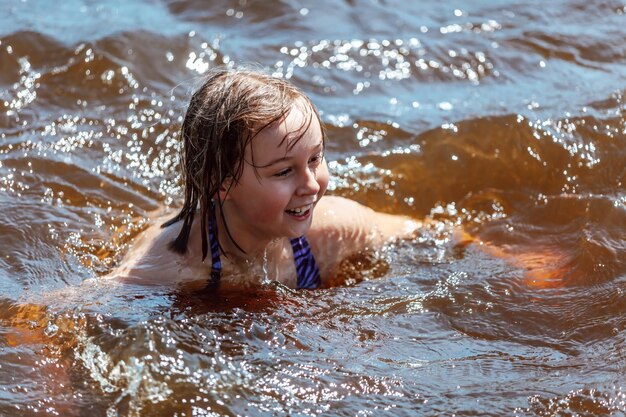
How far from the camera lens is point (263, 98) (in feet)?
12.6

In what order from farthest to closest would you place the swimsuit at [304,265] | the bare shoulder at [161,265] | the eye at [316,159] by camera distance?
the swimsuit at [304,265]
the bare shoulder at [161,265]
the eye at [316,159]

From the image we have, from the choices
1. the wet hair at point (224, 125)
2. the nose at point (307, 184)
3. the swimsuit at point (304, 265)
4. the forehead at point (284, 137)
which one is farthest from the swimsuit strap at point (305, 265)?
the forehead at point (284, 137)

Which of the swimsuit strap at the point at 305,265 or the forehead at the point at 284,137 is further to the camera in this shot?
the swimsuit strap at the point at 305,265

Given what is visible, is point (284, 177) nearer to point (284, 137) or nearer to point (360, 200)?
point (284, 137)

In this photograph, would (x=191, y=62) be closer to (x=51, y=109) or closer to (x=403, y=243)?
(x=51, y=109)

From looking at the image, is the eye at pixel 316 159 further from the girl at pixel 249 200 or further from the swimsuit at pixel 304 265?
the swimsuit at pixel 304 265

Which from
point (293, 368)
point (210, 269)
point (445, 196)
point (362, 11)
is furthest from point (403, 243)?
point (362, 11)

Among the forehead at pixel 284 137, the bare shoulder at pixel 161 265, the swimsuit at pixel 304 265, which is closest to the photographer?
the forehead at pixel 284 137

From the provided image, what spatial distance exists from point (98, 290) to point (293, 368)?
1.03 metres

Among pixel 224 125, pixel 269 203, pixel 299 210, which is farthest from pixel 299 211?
pixel 224 125

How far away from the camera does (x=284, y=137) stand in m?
3.77

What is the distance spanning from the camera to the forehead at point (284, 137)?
3777 millimetres

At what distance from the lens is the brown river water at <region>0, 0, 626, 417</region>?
11.0ft

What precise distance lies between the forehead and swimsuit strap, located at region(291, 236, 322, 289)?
70 centimetres
